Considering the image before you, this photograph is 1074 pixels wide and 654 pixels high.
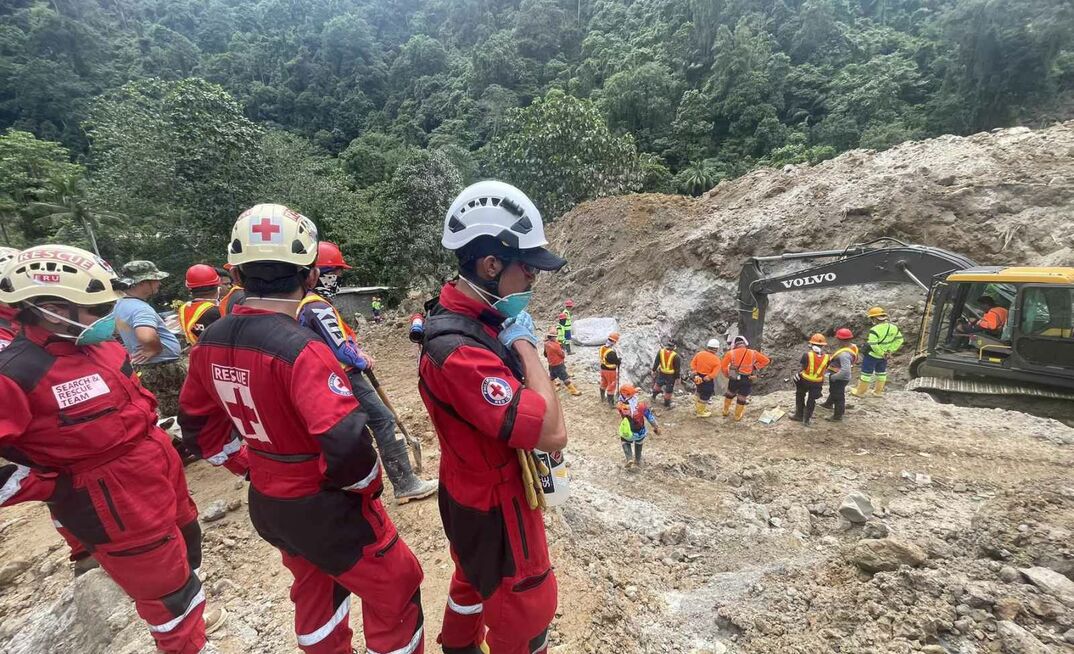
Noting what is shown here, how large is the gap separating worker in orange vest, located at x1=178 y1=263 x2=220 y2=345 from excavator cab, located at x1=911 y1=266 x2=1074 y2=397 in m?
9.37

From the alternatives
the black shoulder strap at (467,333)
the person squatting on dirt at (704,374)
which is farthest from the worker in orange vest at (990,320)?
the black shoulder strap at (467,333)

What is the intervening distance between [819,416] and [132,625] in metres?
8.38

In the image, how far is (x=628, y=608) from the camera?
3.24 metres

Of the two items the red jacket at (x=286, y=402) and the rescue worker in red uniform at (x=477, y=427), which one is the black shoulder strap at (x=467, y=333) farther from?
the red jacket at (x=286, y=402)

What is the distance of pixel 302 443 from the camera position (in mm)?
1893

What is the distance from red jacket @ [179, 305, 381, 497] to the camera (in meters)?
1.72

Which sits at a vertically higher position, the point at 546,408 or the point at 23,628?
the point at 546,408

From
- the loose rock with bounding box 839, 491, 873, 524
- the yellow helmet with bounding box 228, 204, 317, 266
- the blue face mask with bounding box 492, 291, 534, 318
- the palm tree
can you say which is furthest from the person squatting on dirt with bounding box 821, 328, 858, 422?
the palm tree

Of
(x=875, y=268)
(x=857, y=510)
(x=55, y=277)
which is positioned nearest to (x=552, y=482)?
(x=55, y=277)

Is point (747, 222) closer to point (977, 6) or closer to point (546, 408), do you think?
point (546, 408)

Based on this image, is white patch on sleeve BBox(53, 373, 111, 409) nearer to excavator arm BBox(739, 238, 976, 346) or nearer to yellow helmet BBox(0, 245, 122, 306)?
yellow helmet BBox(0, 245, 122, 306)

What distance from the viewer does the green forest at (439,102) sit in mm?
18594

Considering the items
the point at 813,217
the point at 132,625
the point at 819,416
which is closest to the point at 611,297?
the point at 813,217

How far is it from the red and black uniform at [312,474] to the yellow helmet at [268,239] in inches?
8.8
